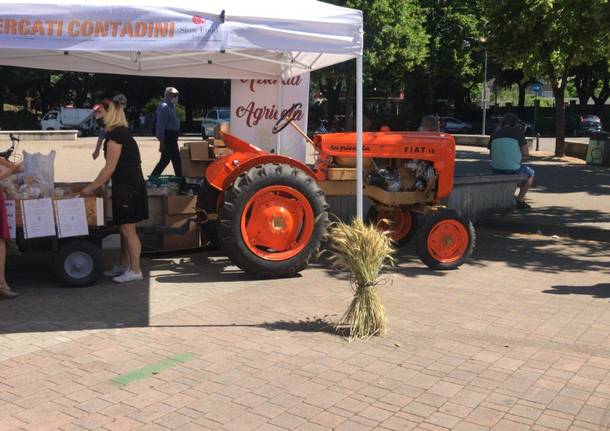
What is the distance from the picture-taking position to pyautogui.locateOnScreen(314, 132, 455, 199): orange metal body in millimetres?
7680

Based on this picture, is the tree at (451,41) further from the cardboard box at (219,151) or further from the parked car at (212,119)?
the cardboard box at (219,151)

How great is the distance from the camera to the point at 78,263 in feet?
21.9

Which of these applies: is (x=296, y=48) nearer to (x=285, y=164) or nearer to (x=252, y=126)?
(x=285, y=164)

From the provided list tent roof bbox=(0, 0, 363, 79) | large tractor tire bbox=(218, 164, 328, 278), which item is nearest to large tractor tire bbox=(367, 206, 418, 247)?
large tractor tire bbox=(218, 164, 328, 278)

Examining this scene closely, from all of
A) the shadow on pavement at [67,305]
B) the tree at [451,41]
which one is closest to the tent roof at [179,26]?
the shadow on pavement at [67,305]

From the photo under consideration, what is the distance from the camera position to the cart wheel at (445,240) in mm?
7527

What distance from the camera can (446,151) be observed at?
25.2 ft

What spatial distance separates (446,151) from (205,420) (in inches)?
187

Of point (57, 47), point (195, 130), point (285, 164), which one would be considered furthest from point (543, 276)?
point (195, 130)

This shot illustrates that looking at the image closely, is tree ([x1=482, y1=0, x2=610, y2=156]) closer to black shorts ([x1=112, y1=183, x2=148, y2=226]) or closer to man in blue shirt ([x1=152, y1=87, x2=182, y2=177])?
man in blue shirt ([x1=152, y1=87, x2=182, y2=177])

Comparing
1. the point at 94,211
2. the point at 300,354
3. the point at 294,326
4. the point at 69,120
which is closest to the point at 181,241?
the point at 94,211

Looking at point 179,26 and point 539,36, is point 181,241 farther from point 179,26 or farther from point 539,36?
point 539,36

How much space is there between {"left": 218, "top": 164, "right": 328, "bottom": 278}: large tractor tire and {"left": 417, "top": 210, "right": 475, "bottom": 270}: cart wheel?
1213 mm

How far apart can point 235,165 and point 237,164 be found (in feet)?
0.10
